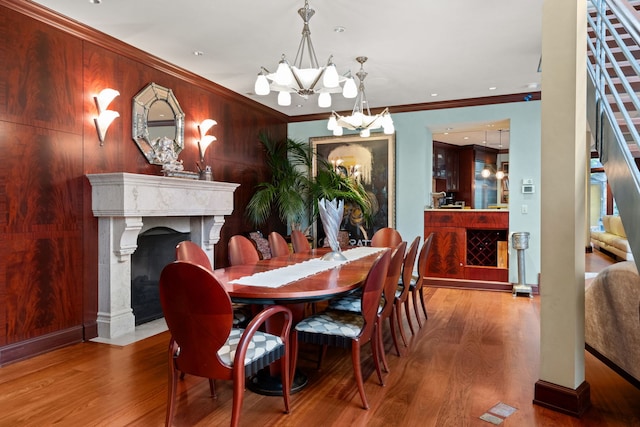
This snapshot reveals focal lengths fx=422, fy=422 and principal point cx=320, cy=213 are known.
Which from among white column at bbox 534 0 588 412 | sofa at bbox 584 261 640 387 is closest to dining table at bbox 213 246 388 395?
white column at bbox 534 0 588 412

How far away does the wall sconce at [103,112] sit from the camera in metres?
3.64

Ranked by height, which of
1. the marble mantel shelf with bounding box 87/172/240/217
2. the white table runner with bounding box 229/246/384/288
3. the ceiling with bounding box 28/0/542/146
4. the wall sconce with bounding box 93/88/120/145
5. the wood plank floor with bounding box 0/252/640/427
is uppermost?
the ceiling with bounding box 28/0/542/146

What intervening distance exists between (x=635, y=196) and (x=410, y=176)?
165 inches

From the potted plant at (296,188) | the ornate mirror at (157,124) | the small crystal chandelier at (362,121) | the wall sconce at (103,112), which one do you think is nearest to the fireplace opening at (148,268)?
the ornate mirror at (157,124)

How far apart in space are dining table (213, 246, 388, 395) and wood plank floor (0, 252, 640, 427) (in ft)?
0.63

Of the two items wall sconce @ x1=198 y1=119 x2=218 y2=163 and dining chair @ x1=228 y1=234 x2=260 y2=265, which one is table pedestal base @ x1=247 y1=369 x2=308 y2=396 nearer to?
dining chair @ x1=228 y1=234 x2=260 y2=265

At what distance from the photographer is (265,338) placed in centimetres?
211

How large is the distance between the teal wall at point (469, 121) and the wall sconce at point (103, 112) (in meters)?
3.54

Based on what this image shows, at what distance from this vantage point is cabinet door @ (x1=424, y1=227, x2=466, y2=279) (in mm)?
5906

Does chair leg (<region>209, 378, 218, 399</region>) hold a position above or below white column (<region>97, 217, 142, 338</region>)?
below

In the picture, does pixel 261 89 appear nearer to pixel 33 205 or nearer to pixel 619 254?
pixel 33 205

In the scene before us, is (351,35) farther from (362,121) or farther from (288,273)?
(288,273)

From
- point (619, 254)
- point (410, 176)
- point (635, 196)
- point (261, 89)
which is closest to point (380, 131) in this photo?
point (410, 176)

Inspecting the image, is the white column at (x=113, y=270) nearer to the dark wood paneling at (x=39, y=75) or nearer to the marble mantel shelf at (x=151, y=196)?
the marble mantel shelf at (x=151, y=196)
